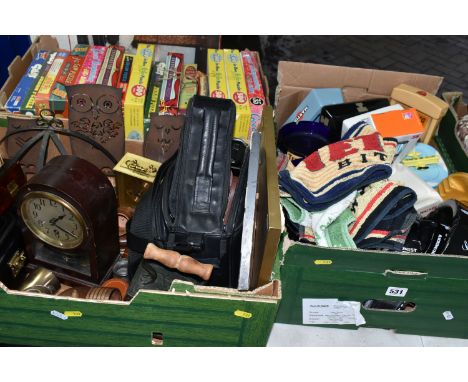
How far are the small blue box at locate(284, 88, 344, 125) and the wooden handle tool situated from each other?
738 millimetres

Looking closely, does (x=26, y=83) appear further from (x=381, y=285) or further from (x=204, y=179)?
(x=381, y=285)

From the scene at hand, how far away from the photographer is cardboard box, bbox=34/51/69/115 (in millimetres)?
1495

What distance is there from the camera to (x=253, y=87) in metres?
1.59

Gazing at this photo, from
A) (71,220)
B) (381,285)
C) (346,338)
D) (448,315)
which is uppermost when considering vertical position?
(71,220)

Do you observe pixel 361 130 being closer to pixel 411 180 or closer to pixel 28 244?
pixel 411 180

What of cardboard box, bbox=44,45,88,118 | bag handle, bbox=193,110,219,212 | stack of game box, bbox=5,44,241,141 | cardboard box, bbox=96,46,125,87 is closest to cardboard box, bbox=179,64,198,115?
stack of game box, bbox=5,44,241,141

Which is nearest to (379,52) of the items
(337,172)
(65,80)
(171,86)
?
(171,86)

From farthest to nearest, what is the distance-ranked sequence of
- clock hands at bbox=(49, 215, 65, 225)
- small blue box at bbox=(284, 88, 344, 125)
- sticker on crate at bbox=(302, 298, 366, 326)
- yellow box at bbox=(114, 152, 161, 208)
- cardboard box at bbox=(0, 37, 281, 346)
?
small blue box at bbox=(284, 88, 344, 125), yellow box at bbox=(114, 152, 161, 208), sticker on crate at bbox=(302, 298, 366, 326), clock hands at bbox=(49, 215, 65, 225), cardboard box at bbox=(0, 37, 281, 346)

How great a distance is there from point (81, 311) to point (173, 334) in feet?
0.75

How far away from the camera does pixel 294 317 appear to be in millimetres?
1342

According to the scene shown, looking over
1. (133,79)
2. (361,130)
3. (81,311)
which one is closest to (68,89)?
(133,79)

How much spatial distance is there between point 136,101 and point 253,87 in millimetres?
397

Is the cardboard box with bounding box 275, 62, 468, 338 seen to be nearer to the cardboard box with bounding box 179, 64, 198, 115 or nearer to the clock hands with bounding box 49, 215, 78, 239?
the clock hands with bounding box 49, 215, 78, 239

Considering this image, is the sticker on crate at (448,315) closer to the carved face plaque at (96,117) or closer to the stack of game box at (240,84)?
the stack of game box at (240,84)
